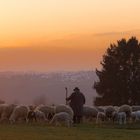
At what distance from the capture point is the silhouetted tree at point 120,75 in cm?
7825

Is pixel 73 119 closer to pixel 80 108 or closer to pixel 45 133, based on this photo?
pixel 80 108

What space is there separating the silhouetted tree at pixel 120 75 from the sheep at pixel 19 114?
3227 centimetres

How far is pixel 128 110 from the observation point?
171 ft

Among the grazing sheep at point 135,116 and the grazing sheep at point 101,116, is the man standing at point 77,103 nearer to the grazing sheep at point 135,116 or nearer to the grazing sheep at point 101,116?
the grazing sheep at point 101,116

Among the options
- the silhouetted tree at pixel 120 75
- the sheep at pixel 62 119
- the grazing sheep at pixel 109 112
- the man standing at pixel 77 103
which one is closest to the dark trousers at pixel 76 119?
the man standing at pixel 77 103

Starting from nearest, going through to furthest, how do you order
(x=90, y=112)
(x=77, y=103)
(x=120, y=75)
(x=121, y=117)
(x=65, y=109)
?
1. (x=77, y=103)
2. (x=65, y=109)
3. (x=121, y=117)
4. (x=90, y=112)
5. (x=120, y=75)

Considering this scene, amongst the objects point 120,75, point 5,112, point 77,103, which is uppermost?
point 120,75

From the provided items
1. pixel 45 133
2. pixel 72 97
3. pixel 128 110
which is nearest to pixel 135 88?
pixel 128 110

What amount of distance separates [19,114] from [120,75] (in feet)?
114

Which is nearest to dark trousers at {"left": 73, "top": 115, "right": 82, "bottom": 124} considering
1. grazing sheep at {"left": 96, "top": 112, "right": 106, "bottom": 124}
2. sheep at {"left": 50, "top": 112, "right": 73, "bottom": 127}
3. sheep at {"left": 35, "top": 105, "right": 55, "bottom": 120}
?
sheep at {"left": 50, "top": 112, "right": 73, "bottom": 127}

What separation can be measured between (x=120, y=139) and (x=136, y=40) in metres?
55.7

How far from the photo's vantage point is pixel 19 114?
1809 inches

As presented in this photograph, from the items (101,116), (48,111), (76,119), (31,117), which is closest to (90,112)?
(101,116)

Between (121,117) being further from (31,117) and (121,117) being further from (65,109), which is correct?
(31,117)
